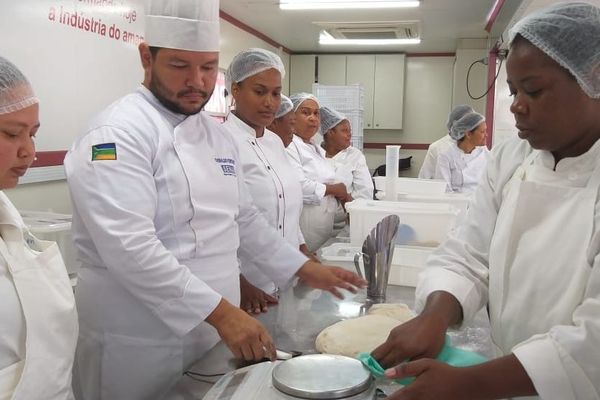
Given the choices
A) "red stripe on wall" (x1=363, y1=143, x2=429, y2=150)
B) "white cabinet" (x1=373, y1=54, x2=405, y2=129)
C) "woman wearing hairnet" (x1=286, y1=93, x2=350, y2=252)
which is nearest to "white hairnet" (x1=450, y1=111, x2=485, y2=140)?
"woman wearing hairnet" (x1=286, y1=93, x2=350, y2=252)

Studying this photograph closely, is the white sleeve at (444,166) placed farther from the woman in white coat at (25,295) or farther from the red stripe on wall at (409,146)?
the woman in white coat at (25,295)

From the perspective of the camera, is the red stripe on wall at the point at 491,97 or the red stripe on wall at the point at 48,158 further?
the red stripe on wall at the point at 491,97

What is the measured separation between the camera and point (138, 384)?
1203mm

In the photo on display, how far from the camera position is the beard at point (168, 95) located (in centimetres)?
126

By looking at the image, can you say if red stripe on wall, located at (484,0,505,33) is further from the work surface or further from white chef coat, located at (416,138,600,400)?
white chef coat, located at (416,138,600,400)

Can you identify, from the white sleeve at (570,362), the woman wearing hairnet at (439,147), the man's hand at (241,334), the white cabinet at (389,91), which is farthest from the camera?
the white cabinet at (389,91)

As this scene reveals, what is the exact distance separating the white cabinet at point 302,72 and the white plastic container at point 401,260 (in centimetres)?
492

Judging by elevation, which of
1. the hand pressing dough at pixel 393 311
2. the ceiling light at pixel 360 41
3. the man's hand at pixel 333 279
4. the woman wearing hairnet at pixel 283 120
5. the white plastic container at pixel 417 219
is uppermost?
the ceiling light at pixel 360 41

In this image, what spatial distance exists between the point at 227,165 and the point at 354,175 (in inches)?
98.3

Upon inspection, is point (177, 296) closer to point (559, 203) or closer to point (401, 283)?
point (559, 203)

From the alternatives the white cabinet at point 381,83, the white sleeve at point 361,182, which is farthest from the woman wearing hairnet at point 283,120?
the white cabinet at point 381,83

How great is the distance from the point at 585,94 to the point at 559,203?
188 millimetres

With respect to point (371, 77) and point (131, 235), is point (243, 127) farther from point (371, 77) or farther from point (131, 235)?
point (371, 77)

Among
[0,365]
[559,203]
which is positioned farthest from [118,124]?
[559,203]
